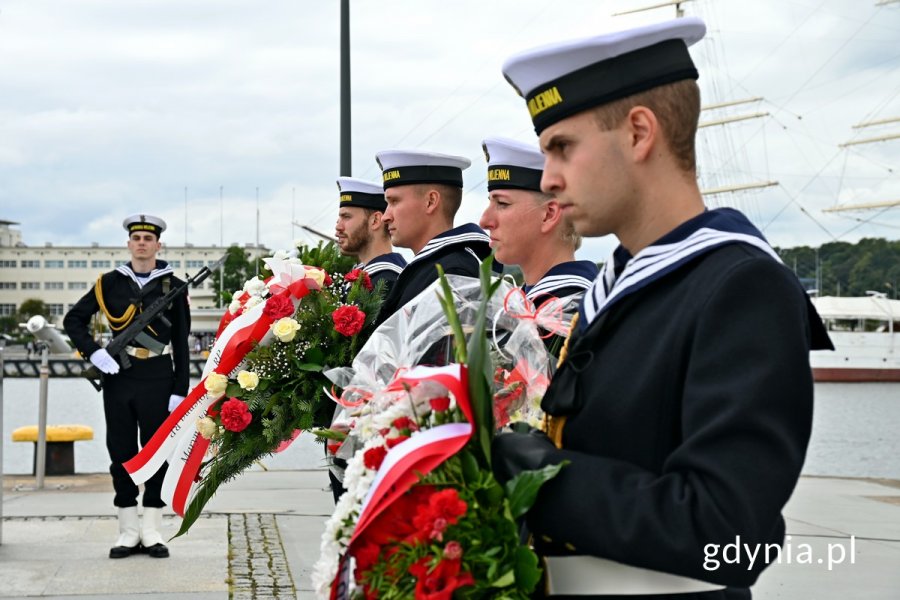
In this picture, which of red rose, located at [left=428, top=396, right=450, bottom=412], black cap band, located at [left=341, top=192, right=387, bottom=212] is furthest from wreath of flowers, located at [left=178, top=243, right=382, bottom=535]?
red rose, located at [left=428, top=396, right=450, bottom=412]

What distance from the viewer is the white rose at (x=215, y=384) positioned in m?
4.08

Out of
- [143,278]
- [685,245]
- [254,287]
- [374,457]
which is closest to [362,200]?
[254,287]

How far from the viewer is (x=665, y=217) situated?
1.98 m

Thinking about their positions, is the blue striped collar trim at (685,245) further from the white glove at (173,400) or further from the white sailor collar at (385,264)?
the white glove at (173,400)

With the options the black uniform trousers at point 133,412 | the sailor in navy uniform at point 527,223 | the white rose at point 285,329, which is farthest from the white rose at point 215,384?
the black uniform trousers at point 133,412

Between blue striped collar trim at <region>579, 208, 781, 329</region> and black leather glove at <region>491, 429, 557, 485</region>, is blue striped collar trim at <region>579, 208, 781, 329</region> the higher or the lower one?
the higher one

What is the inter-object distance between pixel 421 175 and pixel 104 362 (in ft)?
12.6

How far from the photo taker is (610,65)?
6.47ft

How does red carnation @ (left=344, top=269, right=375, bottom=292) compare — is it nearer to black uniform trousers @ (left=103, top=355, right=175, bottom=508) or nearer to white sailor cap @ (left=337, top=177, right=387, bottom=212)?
white sailor cap @ (left=337, top=177, right=387, bottom=212)

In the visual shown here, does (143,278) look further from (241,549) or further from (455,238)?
(455,238)

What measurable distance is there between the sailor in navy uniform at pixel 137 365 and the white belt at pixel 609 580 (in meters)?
6.09

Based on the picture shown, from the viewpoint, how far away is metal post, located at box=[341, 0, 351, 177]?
11984 mm

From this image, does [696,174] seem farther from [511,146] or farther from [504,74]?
[511,146]

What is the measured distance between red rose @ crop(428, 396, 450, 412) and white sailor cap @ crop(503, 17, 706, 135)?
1.72 ft
